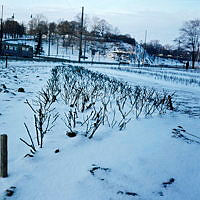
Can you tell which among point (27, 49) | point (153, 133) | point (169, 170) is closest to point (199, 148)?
point (153, 133)

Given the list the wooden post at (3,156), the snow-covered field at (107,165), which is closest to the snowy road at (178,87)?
the snow-covered field at (107,165)

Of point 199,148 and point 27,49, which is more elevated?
point 27,49

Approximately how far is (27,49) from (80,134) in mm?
40228

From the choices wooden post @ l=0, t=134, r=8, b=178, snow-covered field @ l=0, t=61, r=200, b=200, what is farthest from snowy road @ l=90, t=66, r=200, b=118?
wooden post @ l=0, t=134, r=8, b=178

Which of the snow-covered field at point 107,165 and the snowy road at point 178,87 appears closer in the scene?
the snow-covered field at point 107,165

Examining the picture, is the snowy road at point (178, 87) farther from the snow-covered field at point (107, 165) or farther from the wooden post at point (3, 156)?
the wooden post at point (3, 156)

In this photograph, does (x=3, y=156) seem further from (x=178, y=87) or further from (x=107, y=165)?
(x=178, y=87)

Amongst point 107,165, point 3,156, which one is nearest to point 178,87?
point 107,165

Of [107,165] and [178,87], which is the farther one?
[178,87]

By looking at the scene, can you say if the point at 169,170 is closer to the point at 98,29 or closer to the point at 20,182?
the point at 20,182

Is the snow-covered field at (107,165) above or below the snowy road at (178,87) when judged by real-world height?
Answer: below

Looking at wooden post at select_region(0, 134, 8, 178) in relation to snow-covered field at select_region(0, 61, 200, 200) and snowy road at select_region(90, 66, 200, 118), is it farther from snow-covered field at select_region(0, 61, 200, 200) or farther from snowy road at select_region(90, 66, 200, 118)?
snowy road at select_region(90, 66, 200, 118)

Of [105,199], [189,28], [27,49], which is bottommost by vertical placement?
[105,199]

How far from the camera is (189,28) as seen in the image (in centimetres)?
5428
